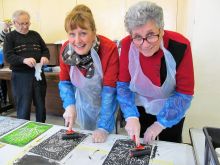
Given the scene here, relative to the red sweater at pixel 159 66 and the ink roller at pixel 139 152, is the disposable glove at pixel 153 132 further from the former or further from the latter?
the red sweater at pixel 159 66

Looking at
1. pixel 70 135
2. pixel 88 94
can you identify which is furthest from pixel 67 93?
pixel 70 135

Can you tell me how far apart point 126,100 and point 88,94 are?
1.05ft

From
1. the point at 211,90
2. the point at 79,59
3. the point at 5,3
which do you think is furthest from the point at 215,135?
the point at 5,3

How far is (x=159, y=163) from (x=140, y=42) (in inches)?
19.2

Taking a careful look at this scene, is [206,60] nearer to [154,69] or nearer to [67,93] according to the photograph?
[154,69]

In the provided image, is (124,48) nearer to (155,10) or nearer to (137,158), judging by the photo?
(155,10)

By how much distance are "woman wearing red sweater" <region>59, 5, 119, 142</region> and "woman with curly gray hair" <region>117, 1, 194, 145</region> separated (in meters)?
0.08

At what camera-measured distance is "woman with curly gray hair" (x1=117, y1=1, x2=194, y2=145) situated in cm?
87

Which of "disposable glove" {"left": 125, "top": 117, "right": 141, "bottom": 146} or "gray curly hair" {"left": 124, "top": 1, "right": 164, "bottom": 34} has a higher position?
"gray curly hair" {"left": 124, "top": 1, "right": 164, "bottom": 34}

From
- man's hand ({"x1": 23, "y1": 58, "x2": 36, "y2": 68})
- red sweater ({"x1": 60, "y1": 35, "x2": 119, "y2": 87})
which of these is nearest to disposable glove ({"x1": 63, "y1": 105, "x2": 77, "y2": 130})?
red sweater ({"x1": 60, "y1": 35, "x2": 119, "y2": 87})

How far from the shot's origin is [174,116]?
989 mm

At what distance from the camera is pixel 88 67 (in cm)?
117

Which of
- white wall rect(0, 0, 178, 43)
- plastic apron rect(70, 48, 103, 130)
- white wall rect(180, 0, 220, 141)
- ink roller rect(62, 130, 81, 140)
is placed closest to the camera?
ink roller rect(62, 130, 81, 140)

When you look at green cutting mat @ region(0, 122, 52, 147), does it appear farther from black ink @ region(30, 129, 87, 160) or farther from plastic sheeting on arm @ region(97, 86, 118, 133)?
plastic sheeting on arm @ region(97, 86, 118, 133)
